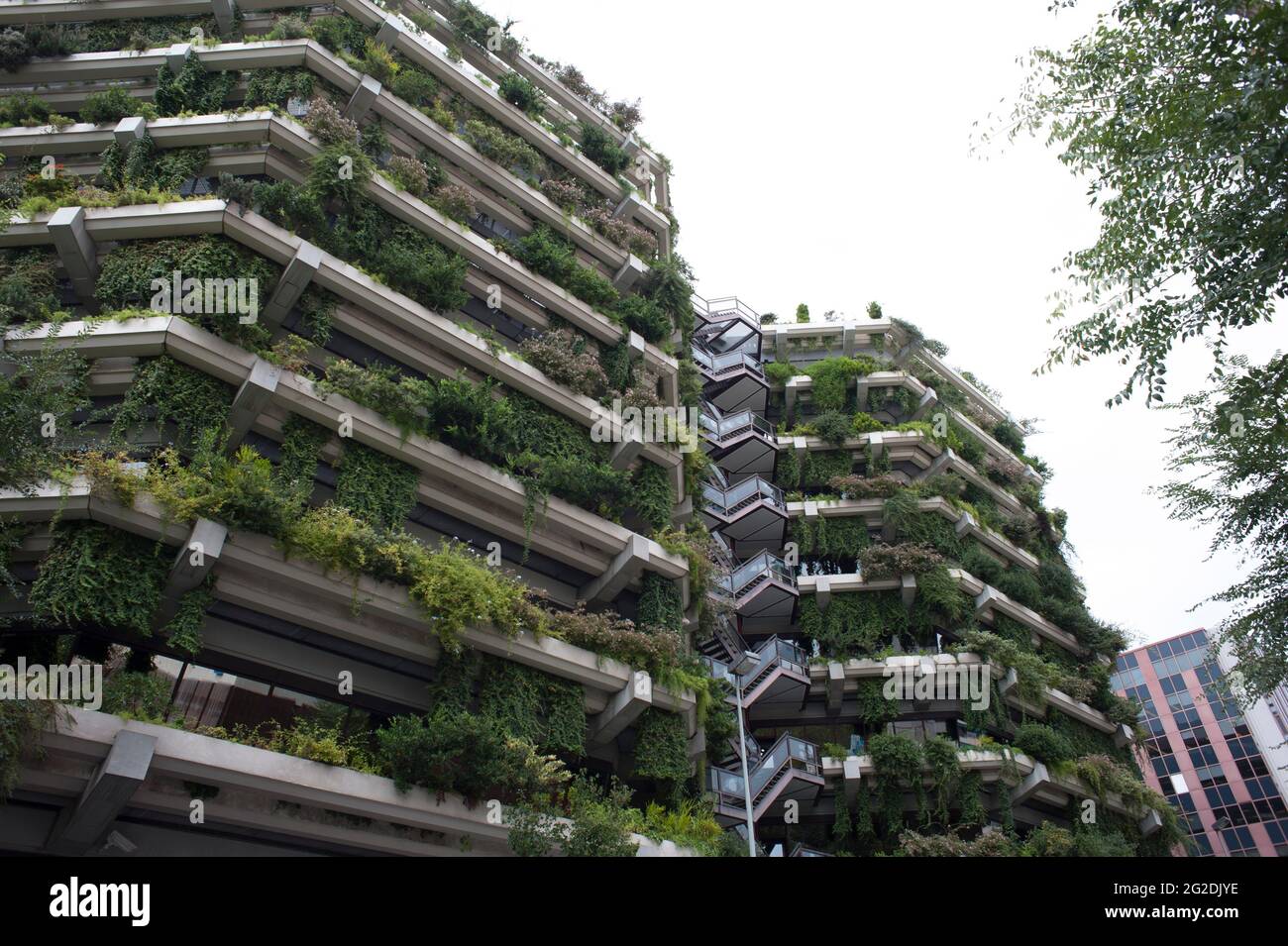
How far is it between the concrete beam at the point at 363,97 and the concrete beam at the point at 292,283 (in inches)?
258

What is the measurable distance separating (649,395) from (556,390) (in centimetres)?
283

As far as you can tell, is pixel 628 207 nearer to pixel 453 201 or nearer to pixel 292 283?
pixel 453 201

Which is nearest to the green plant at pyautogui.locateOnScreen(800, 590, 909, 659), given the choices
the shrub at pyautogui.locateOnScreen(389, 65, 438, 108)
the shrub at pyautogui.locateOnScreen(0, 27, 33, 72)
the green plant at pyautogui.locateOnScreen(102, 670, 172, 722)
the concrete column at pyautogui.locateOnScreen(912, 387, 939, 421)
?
the concrete column at pyautogui.locateOnScreen(912, 387, 939, 421)

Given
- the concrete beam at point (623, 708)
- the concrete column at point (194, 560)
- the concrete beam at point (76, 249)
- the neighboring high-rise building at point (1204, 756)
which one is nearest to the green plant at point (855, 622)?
the concrete beam at point (623, 708)

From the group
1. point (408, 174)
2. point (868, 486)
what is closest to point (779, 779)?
point (868, 486)

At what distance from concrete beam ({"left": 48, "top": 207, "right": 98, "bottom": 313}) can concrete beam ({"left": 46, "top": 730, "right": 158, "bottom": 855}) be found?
11.3 m

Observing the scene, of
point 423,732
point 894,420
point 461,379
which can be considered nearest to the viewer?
point 423,732

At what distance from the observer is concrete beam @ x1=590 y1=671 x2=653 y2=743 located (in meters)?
20.5

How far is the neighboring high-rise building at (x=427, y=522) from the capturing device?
608 inches

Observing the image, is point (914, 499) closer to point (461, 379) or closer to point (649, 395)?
point (649, 395)

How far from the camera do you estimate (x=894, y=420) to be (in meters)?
41.2
